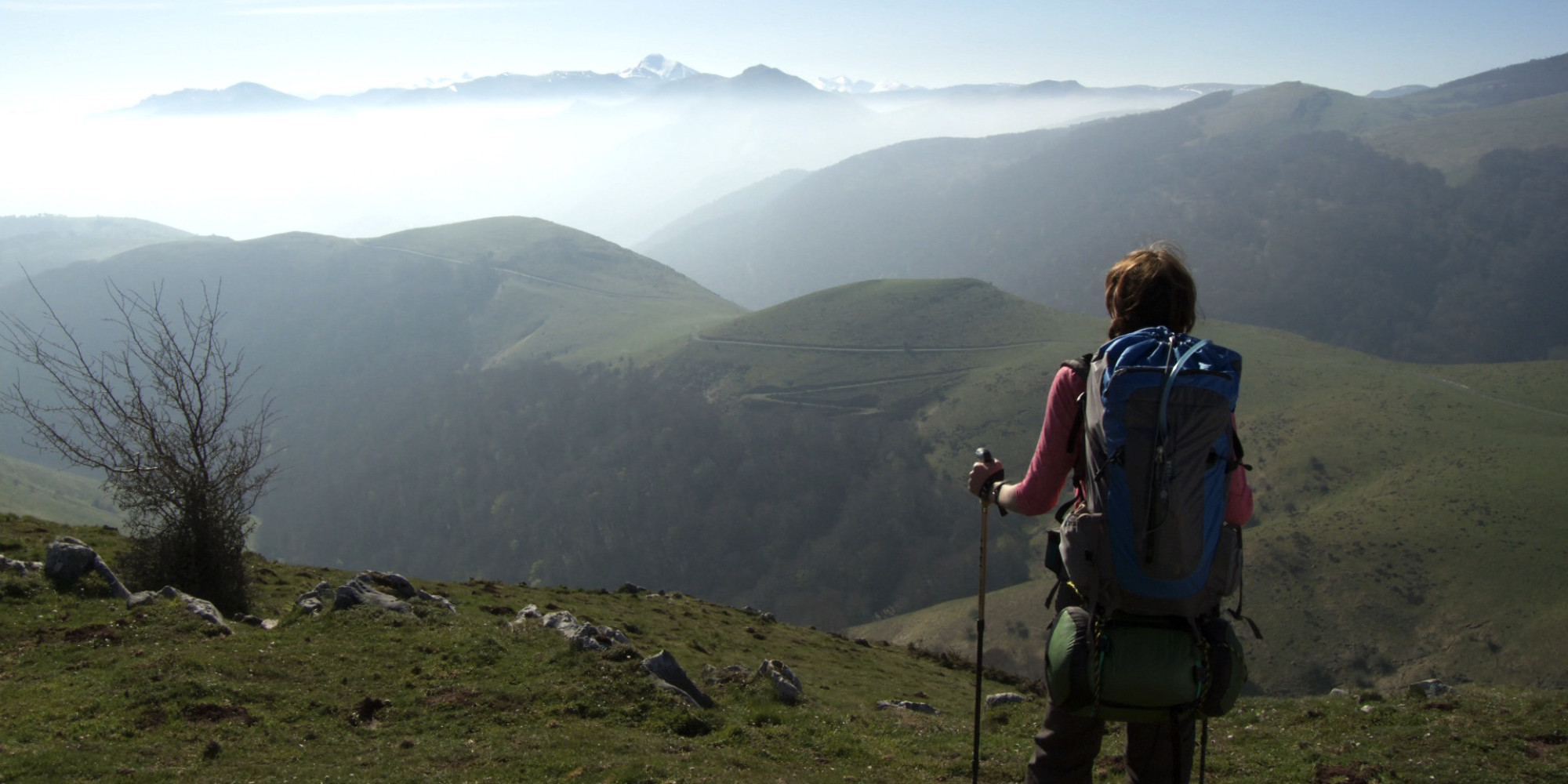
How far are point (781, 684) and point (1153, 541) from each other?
11.6m

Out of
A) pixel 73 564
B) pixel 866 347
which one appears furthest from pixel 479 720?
pixel 866 347

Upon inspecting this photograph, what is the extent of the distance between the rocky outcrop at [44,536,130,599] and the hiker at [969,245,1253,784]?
59.6 ft

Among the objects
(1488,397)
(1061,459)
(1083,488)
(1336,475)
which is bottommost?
(1336,475)

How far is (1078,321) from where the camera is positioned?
162 meters

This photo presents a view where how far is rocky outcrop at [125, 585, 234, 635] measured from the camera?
49.7 ft

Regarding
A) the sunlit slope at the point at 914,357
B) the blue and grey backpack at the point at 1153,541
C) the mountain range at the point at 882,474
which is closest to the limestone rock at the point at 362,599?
the blue and grey backpack at the point at 1153,541

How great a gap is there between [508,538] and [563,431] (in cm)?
2370

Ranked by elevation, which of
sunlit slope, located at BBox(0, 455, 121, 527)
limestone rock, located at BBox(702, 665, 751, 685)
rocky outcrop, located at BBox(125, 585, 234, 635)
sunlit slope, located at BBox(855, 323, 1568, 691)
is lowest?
sunlit slope, located at BBox(0, 455, 121, 527)

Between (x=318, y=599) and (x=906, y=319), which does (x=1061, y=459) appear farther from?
(x=906, y=319)

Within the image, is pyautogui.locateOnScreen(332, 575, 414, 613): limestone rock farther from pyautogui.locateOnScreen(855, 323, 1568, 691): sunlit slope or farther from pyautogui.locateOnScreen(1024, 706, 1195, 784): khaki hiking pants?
pyautogui.locateOnScreen(855, 323, 1568, 691): sunlit slope

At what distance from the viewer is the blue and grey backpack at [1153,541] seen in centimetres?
446

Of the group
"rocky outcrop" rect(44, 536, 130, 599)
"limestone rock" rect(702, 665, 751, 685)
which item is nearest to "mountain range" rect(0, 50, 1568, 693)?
"limestone rock" rect(702, 665, 751, 685)

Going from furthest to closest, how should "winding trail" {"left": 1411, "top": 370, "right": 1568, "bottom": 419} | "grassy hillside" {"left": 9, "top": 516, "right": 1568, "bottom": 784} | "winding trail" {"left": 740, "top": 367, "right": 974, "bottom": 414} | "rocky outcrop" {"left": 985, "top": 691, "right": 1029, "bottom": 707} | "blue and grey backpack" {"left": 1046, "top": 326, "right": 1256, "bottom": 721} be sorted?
"winding trail" {"left": 740, "top": 367, "right": 974, "bottom": 414}, "winding trail" {"left": 1411, "top": 370, "right": 1568, "bottom": 419}, "rocky outcrop" {"left": 985, "top": 691, "right": 1029, "bottom": 707}, "grassy hillside" {"left": 9, "top": 516, "right": 1568, "bottom": 784}, "blue and grey backpack" {"left": 1046, "top": 326, "right": 1256, "bottom": 721}

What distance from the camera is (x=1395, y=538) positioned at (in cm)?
8044
